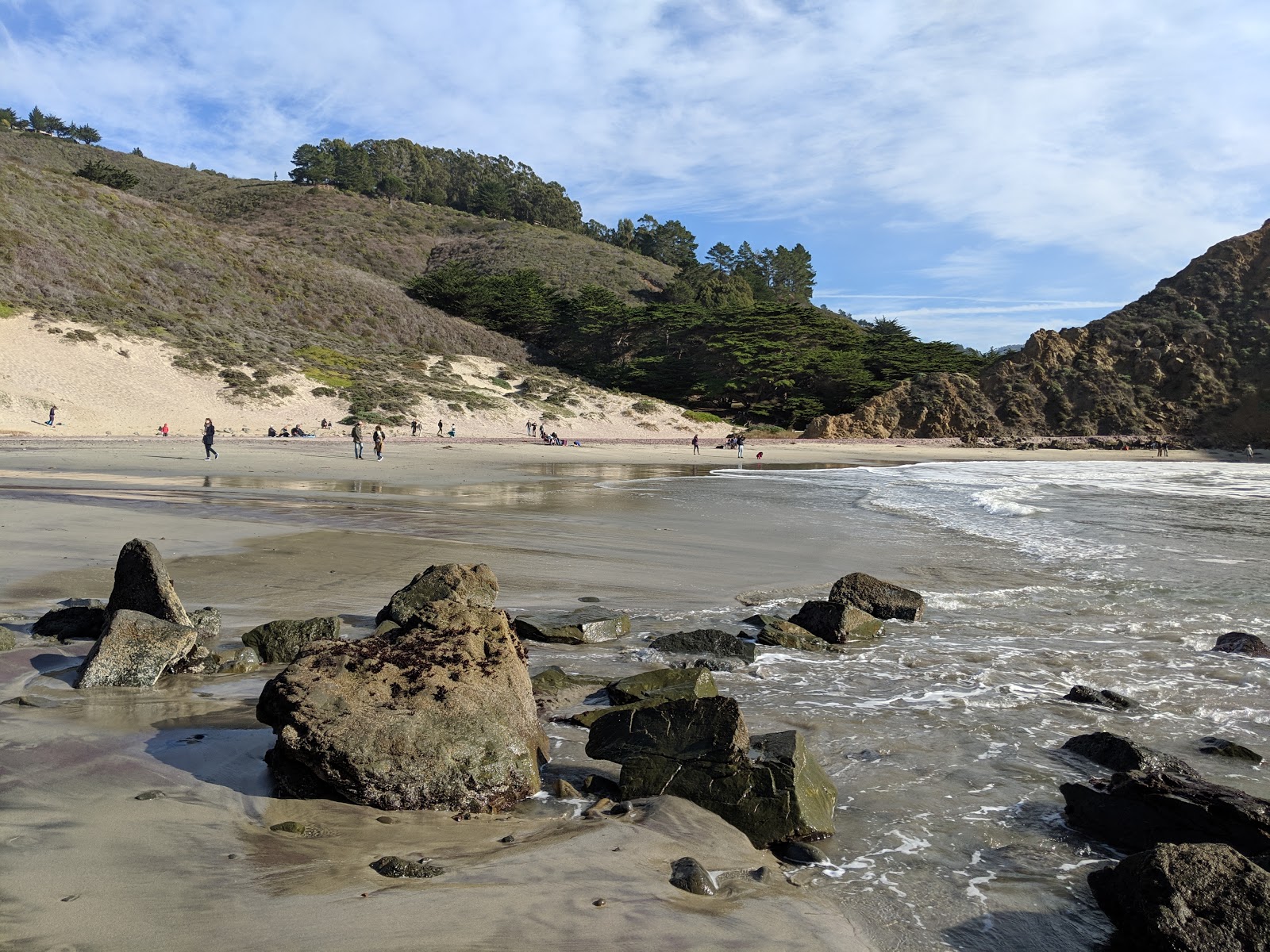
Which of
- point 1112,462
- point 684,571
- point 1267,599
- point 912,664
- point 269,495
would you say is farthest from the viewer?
point 1112,462

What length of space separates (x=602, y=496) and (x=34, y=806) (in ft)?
53.0

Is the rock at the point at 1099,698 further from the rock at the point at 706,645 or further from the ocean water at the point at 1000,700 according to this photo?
the rock at the point at 706,645

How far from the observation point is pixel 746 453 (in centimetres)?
4366

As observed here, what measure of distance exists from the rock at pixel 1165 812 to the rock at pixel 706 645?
9.29ft

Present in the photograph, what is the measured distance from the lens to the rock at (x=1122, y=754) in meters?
4.39

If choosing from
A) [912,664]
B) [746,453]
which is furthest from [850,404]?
[912,664]

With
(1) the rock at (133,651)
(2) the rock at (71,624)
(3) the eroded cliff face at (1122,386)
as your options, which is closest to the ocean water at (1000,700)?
(1) the rock at (133,651)

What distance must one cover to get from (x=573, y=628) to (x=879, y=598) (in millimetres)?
2987

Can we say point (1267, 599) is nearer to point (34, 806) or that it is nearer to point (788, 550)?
point (788, 550)

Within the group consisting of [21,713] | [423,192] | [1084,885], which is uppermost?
[423,192]

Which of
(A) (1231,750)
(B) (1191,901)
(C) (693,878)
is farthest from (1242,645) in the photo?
(C) (693,878)

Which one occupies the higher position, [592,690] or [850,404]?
[850,404]

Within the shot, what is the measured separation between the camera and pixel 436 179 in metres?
124

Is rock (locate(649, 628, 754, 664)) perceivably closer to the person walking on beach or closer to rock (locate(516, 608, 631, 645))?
rock (locate(516, 608, 631, 645))
